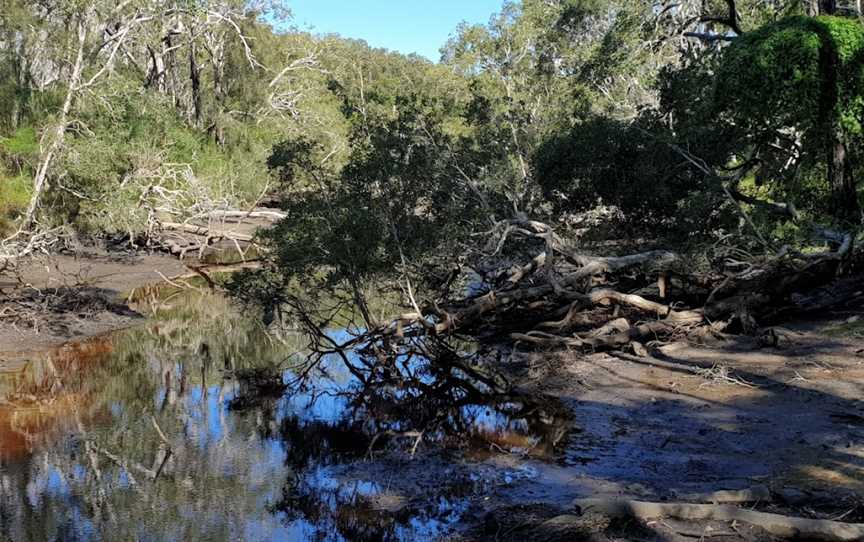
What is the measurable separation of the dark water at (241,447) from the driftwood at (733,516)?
1.58 meters

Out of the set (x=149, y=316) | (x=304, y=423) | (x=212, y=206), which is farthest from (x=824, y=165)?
(x=212, y=206)

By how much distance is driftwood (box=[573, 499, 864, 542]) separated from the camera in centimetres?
527

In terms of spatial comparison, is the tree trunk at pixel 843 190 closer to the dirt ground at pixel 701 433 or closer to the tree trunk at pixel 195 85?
the dirt ground at pixel 701 433

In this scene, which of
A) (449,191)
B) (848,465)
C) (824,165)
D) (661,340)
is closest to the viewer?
(848,465)

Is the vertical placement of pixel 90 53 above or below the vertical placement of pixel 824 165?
above

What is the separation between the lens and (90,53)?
23141 mm

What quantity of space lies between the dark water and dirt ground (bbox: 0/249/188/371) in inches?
32.7

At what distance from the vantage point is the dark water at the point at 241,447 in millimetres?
7605

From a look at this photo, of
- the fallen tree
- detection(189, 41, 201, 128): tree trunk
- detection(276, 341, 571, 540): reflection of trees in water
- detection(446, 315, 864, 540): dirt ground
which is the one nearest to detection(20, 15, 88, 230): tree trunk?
detection(276, 341, 571, 540): reflection of trees in water

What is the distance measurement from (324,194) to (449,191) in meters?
2.98

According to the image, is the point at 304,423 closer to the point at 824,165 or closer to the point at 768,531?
the point at 768,531

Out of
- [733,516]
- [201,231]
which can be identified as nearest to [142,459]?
[733,516]

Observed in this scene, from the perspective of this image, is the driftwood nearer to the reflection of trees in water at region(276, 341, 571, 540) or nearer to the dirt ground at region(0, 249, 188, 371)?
the reflection of trees in water at region(276, 341, 571, 540)

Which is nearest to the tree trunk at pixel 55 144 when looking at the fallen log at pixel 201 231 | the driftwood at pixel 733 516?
the fallen log at pixel 201 231
